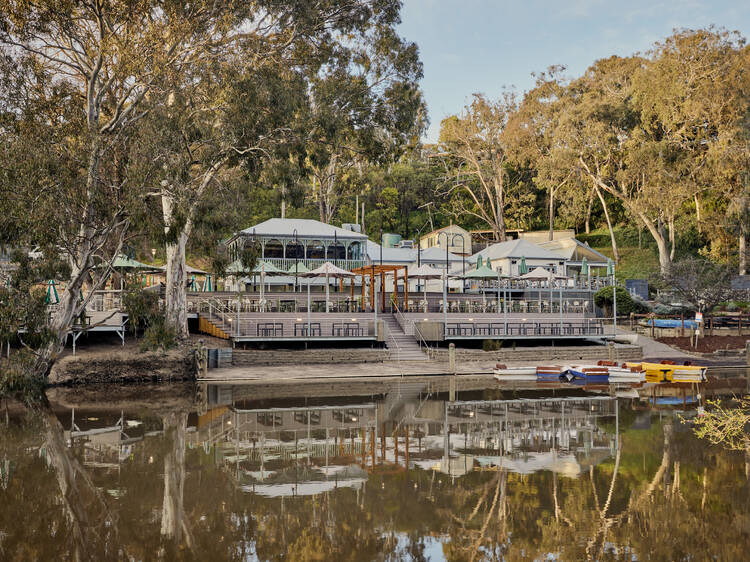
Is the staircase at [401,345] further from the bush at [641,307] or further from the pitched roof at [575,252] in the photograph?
the pitched roof at [575,252]

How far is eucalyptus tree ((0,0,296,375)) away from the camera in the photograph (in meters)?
17.0

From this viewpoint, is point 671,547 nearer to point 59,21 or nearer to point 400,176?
point 59,21

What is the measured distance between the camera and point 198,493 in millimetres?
11117

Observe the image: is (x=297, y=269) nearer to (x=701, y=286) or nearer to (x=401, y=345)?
(x=401, y=345)

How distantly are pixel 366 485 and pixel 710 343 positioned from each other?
29851 millimetres

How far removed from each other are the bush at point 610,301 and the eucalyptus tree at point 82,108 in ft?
93.7

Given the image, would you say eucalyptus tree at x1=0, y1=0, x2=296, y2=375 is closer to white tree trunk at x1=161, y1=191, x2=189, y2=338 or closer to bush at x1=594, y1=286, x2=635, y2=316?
white tree trunk at x1=161, y1=191, x2=189, y2=338

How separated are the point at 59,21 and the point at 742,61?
46164 millimetres

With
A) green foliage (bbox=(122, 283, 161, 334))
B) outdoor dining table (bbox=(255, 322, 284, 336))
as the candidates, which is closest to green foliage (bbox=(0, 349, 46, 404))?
green foliage (bbox=(122, 283, 161, 334))

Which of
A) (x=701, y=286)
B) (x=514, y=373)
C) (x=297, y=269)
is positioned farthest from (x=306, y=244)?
(x=701, y=286)

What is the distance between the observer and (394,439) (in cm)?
1553

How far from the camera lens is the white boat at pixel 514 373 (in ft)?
90.7

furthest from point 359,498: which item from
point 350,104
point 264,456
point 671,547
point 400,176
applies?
point 400,176

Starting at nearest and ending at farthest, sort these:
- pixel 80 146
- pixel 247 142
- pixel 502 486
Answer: pixel 502 486, pixel 80 146, pixel 247 142
